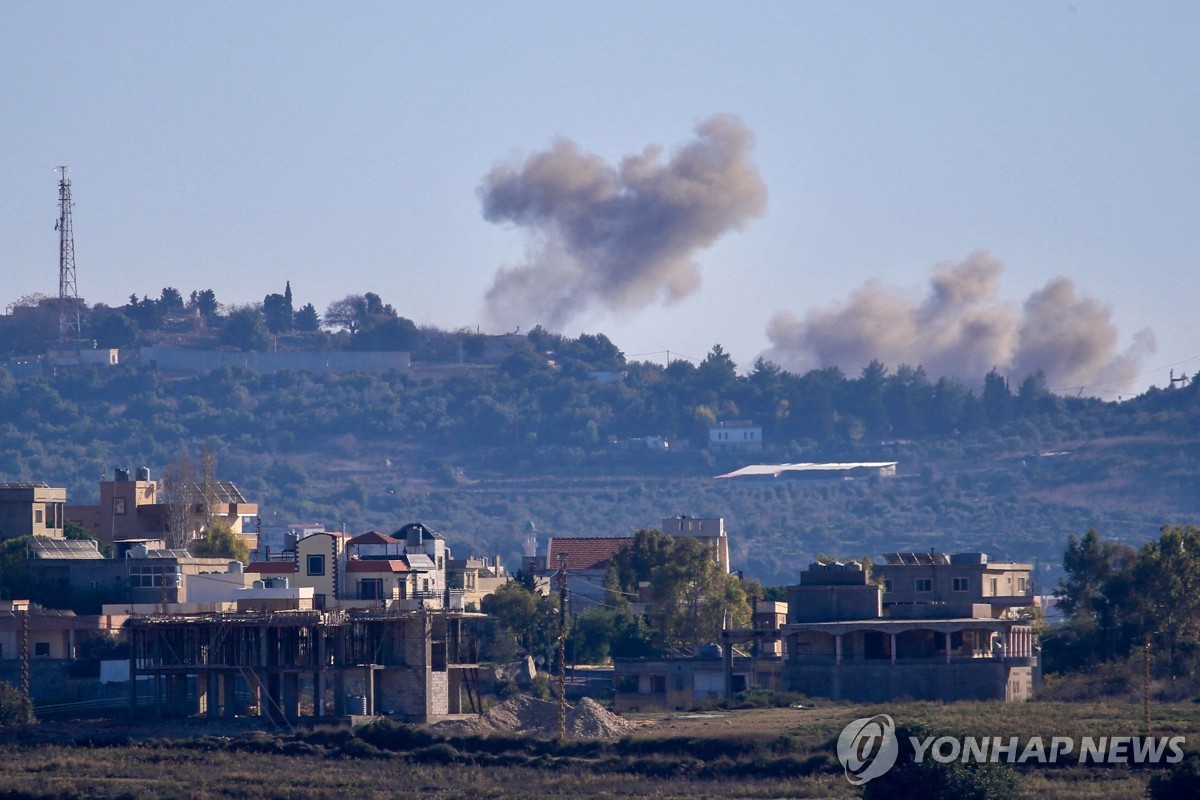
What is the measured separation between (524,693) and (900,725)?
2380 centimetres

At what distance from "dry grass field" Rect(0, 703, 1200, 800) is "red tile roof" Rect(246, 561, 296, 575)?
59.4 ft

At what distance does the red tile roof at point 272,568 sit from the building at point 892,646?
1815cm

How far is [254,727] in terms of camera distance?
66688mm

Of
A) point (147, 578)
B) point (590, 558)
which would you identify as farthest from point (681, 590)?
point (590, 558)

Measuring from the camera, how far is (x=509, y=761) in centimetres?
5894

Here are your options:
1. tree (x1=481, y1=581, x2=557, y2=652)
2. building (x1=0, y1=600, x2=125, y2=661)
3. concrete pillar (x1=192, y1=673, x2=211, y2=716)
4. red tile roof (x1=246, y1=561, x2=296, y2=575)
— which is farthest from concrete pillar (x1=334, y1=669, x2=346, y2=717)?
tree (x1=481, y1=581, x2=557, y2=652)

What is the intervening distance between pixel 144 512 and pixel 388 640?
42035 millimetres

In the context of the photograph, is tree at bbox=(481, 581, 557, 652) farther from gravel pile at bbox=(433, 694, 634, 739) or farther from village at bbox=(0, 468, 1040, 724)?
gravel pile at bbox=(433, 694, 634, 739)

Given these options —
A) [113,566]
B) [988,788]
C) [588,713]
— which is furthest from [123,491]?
[988,788]

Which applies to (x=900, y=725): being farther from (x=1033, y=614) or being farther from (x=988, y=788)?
(x=1033, y=614)

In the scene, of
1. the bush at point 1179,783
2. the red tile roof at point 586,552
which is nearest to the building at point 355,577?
the red tile roof at point 586,552

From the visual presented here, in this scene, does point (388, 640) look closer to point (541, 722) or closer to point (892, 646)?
point (541, 722)

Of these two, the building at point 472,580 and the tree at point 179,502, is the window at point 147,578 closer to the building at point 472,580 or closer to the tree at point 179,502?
the building at point 472,580

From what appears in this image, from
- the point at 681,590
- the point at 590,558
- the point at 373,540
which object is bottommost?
the point at 681,590
